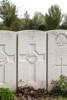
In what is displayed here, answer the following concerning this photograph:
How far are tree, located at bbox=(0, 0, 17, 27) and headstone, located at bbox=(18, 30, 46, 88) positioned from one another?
18.2 meters

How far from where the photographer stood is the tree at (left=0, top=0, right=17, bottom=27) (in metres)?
23.6

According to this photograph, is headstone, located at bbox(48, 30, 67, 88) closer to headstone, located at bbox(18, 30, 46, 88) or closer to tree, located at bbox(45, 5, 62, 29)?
headstone, located at bbox(18, 30, 46, 88)

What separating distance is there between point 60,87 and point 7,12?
20256 mm

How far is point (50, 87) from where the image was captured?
546 cm

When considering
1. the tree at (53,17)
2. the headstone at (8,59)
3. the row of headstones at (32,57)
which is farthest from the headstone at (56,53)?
the tree at (53,17)

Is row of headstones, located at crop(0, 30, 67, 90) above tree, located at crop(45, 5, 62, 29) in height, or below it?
below

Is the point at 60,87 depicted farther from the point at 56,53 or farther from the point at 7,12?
the point at 7,12

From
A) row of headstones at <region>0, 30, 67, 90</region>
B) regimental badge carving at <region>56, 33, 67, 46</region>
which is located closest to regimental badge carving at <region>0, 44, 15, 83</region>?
row of headstones at <region>0, 30, 67, 90</region>

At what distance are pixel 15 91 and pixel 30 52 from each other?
91 centimetres

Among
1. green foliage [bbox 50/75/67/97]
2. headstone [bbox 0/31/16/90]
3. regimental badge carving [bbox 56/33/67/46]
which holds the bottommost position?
green foliage [bbox 50/75/67/97]

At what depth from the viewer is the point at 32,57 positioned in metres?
5.42

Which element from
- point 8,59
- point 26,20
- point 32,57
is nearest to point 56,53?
point 32,57

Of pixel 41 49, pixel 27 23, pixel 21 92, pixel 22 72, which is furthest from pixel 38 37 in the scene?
pixel 27 23

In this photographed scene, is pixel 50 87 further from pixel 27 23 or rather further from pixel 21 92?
pixel 27 23
